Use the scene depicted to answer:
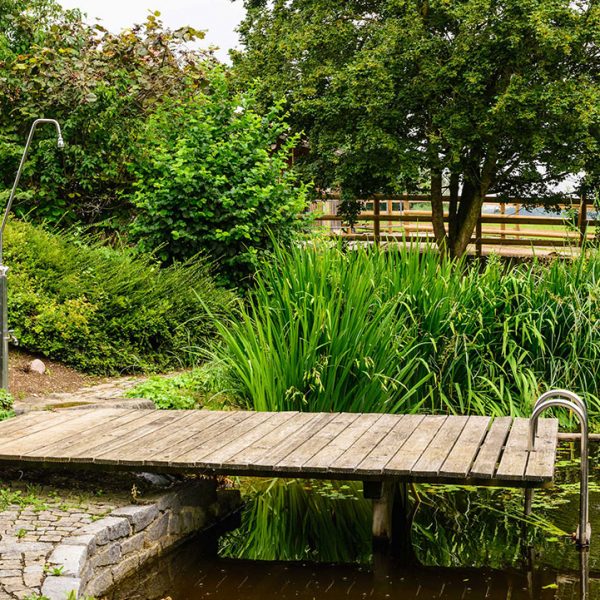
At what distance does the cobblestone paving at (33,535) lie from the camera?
3.99m

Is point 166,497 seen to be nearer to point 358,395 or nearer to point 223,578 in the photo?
point 223,578

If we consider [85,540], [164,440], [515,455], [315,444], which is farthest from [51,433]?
[515,455]

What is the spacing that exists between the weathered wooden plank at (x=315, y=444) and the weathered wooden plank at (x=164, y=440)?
64 cm

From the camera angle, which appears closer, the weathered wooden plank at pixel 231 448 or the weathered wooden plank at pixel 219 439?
the weathered wooden plank at pixel 231 448

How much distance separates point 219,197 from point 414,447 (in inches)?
221

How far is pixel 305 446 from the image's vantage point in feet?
16.8

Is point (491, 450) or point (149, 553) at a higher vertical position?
point (491, 450)

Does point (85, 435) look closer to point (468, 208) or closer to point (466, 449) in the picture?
point (466, 449)

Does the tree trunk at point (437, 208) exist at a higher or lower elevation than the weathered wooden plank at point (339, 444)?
higher

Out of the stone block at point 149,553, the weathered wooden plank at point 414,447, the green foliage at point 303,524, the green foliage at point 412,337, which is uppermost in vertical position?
the green foliage at point 412,337

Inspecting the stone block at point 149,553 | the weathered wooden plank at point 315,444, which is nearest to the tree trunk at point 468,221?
the weathered wooden plank at point 315,444

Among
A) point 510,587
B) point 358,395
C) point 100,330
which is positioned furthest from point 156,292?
point 510,587

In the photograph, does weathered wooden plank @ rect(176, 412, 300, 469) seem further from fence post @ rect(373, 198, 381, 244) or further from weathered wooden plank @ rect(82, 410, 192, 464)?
fence post @ rect(373, 198, 381, 244)

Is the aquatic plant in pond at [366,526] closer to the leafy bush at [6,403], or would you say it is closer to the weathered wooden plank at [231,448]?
the weathered wooden plank at [231,448]
